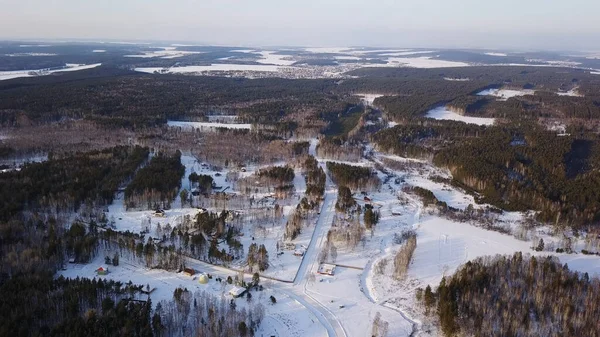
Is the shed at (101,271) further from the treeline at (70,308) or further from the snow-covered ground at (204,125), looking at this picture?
the snow-covered ground at (204,125)

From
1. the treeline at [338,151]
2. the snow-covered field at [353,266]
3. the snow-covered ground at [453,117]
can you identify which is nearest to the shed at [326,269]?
the snow-covered field at [353,266]

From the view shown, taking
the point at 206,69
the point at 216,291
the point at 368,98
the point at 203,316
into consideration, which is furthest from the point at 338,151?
the point at 206,69

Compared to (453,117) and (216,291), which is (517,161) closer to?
(453,117)

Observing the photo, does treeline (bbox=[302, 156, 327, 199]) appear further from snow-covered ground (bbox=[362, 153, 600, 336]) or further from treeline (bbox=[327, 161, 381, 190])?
snow-covered ground (bbox=[362, 153, 600, 336])

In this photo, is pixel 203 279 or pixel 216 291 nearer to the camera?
pixel 216 291

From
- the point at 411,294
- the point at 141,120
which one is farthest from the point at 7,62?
the point at 411,294

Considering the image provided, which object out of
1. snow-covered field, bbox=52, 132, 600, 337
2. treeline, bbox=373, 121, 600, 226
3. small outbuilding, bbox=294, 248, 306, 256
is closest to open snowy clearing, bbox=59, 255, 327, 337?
snow-covered field, bbox=52, 132, 600, 337

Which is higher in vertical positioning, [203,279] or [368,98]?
[368,98]
